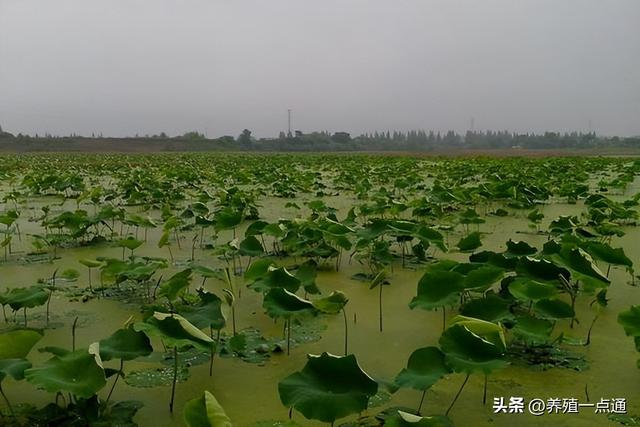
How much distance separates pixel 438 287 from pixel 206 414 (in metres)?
1.01

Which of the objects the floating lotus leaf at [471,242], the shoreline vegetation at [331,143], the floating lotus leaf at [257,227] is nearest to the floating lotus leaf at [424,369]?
the floating lotus leaf at [471,242]

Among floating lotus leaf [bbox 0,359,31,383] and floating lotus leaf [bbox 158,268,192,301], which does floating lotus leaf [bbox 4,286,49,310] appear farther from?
floating lotus leaf [bbox 0,359,31,383]

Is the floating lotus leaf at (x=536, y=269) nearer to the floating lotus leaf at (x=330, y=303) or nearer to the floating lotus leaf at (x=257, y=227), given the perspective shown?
the floating lotus leaf at (x=330, y=303)

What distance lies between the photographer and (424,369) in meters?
1.35

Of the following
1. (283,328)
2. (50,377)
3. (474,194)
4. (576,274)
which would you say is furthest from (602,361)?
(474,194)

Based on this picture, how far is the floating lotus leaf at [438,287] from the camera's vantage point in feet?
6.10

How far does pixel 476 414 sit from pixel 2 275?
2.47 m

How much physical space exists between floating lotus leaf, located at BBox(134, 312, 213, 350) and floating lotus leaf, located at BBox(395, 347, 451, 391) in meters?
0.50

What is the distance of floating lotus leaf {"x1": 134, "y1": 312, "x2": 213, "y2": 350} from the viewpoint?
4.53 ft

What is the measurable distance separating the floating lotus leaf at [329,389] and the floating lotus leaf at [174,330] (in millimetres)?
272

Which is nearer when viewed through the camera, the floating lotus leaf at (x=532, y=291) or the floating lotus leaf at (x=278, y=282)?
the floating lotus leaf at (x=532, y=291)

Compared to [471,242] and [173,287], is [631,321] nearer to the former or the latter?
[471,242]

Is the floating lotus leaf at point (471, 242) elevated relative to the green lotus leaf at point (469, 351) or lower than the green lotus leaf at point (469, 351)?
elevated

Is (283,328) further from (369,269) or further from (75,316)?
(369,269)
